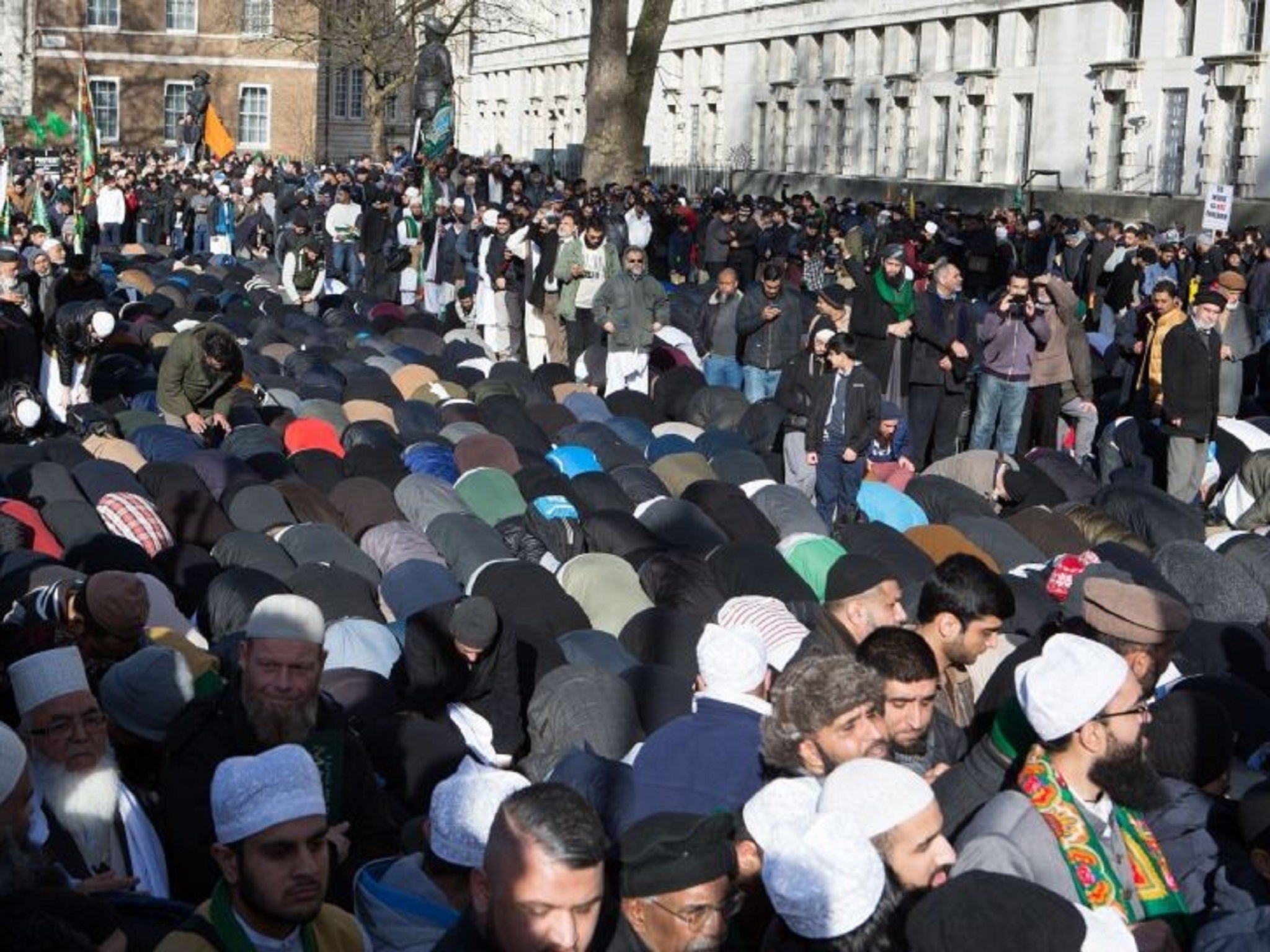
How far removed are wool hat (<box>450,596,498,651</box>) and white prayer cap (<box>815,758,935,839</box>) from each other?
10.1 feet

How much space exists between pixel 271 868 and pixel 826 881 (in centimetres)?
128

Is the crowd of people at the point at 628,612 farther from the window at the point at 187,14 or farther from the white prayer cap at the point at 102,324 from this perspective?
the window at the point at 187,14

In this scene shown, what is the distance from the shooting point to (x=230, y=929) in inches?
179

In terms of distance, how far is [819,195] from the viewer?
5441 cm

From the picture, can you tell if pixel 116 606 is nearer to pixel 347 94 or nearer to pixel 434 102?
pixel 434 102

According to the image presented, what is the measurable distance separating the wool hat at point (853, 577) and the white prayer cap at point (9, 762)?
3703 millimetres

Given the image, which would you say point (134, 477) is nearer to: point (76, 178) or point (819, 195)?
point (76, 178)

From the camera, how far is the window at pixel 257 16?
226ft

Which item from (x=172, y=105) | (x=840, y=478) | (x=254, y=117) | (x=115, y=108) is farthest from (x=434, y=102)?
(x=254, y=117)

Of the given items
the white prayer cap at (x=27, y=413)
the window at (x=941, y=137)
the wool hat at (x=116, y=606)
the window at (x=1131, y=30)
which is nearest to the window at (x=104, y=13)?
the window at (x=941, y=137)

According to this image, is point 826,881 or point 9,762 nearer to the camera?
point 826,881

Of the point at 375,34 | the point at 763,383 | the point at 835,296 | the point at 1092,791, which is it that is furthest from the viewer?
the point at 375,34

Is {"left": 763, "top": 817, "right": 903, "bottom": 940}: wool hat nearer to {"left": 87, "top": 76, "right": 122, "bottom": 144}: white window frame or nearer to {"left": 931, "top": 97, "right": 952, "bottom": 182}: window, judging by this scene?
{"left": 931, "top": 97, "right": 952, "bottom": 182}: window

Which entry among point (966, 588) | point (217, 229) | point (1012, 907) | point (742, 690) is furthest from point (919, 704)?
point (217, 229)
